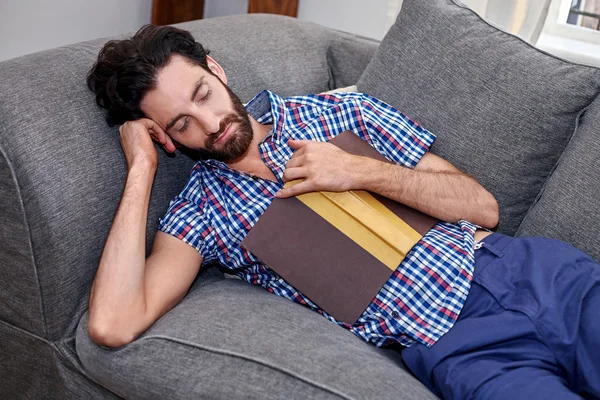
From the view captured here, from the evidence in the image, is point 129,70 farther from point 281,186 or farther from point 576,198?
point 576,198

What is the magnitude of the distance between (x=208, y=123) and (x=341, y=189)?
0.33 metres

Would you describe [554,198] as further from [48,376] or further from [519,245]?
[48,376]

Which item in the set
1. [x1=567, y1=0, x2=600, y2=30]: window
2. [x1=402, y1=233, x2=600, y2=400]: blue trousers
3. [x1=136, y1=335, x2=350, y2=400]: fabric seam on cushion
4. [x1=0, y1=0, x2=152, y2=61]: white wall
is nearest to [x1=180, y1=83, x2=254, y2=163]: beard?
[x1=136, y1=335, x2=350, y2=400]: fabric seam on cushion

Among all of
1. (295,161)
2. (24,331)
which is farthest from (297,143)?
(24,331)

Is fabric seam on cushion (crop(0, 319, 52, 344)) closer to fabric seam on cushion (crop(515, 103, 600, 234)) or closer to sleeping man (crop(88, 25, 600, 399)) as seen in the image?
sleeping man (crop(88, 25, 600, 399))

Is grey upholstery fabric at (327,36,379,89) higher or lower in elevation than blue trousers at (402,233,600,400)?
higher

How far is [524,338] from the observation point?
1296 mm

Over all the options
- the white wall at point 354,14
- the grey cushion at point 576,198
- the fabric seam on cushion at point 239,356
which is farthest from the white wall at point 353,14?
the fabric seam on cushion at point 239,356

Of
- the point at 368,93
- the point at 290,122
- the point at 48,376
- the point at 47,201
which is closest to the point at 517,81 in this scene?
the point at 368,93

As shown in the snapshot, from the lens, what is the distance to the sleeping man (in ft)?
4.21

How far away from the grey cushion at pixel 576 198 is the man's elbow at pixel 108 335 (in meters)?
0.88

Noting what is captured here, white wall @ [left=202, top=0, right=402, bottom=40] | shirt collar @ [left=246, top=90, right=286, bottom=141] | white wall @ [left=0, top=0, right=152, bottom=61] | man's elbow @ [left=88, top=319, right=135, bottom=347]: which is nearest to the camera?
man's elbow @ [left=88, top=319, right=135, bottom=347]

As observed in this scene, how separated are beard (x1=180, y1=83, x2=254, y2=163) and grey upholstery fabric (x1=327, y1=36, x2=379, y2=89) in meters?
0.58

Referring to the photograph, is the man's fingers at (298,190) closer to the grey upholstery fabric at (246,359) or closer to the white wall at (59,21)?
the grey upholstery fabric at (246,359)
